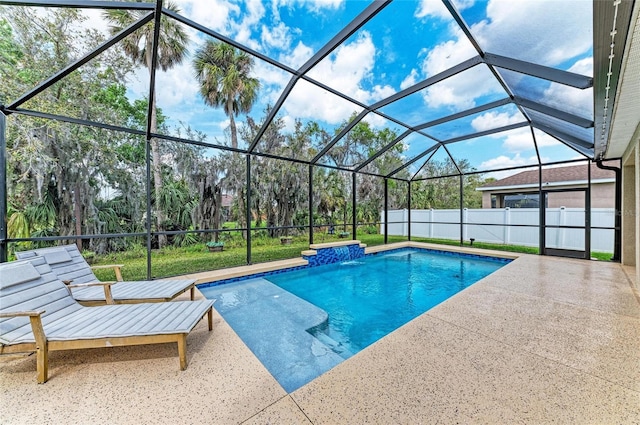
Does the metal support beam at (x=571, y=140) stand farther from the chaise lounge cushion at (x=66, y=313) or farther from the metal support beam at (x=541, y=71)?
the chaise lounge cushion at (x=66, y=313)

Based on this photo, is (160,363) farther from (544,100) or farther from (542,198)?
(542,198)

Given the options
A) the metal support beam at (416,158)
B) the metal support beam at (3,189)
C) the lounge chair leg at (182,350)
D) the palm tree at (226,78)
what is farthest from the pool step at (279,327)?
the palm tree at (226,78)

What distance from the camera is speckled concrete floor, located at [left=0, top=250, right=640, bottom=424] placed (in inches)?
61.1

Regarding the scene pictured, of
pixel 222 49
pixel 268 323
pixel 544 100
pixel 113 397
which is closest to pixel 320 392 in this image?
pixel 113 397

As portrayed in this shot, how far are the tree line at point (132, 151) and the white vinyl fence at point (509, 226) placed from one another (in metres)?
2.40

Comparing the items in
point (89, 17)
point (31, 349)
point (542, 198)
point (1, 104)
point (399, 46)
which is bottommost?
point (31, 349)

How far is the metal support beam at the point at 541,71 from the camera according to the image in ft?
10.7

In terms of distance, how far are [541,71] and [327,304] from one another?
4.85 meters

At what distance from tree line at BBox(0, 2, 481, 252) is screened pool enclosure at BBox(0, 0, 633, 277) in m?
0.05

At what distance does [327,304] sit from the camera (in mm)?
4406

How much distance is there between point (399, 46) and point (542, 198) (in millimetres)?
6538

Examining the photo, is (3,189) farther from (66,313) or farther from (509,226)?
(509,226)

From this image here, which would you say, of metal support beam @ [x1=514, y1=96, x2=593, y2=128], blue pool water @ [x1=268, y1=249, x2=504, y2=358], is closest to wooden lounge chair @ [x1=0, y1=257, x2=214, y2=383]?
blue pool water @ [x1=268, y1=249, x2=504, y2=358]

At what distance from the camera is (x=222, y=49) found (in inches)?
344
